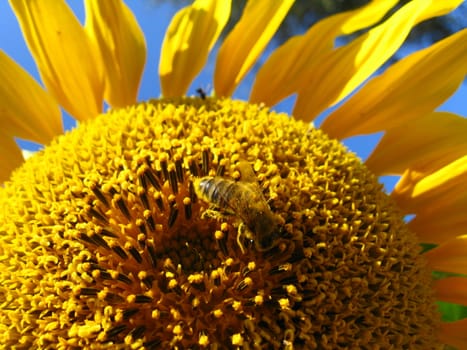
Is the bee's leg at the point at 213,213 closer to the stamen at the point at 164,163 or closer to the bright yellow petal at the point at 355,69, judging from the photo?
the stamen at the point at 164,163

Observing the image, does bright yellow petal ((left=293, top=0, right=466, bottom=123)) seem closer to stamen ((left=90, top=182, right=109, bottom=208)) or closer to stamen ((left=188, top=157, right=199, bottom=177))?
stamen ((left=188, top=157, right=199, bottom=177))

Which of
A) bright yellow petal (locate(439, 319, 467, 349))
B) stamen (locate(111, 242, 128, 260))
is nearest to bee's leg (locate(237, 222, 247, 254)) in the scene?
stamen (locate(111, 242, 128, 260))

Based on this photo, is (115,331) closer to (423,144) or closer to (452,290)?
(452,290)

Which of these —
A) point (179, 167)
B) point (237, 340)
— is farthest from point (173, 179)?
point (237, 340)

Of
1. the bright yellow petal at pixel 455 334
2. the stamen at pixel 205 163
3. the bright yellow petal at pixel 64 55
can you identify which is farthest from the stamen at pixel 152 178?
the bright yellow petal at pixel 455 334

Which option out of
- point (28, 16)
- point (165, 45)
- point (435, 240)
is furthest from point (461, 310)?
point (28, 16)

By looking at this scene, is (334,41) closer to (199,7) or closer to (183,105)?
(199,7)

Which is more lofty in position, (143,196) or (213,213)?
(143,196)
